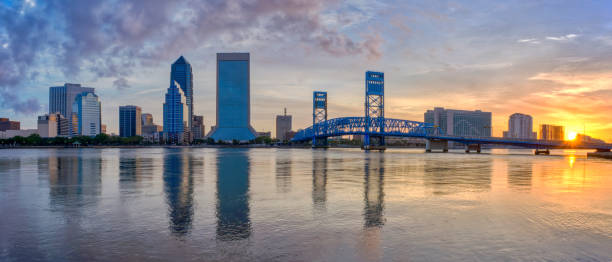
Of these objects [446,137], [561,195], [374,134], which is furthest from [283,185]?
[374,134]

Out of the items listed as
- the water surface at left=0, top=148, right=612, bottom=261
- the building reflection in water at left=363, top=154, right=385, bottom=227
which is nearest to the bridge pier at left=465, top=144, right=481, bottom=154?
the water surface at left=0, top=148, right=612, bottom=261

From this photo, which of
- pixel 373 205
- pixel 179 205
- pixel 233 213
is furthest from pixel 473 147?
pixel 233 213

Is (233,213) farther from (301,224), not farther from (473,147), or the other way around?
(473,147)

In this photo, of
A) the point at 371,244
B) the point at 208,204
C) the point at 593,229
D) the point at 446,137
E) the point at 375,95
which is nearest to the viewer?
the point at 371,244

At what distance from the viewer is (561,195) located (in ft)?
83.4

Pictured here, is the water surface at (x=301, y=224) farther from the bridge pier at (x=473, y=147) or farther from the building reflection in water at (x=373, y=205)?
the bridge pier at (x=473, y=147)

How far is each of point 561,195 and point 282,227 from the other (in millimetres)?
19946

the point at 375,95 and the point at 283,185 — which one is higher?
the point at 375,95

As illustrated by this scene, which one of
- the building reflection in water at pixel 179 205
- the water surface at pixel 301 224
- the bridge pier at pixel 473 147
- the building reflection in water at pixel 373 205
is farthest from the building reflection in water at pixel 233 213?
Result: the bridge pier at pixel 473 147

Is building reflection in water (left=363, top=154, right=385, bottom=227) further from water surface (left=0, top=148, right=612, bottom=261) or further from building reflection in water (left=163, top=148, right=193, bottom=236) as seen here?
building reflection in water (left=163, top=148, right=193, bottom=236)

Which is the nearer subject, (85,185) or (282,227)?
A: (282,227)

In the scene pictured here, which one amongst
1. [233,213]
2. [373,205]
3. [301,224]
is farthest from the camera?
[373,205]

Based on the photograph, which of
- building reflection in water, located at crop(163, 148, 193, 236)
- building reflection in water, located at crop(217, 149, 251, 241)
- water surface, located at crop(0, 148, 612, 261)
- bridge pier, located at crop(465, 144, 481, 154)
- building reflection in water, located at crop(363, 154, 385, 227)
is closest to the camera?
water surface, located at crop(0, 148, 612, 261)

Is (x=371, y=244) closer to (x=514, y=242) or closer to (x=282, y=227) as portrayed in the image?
(x=282, y=227)
